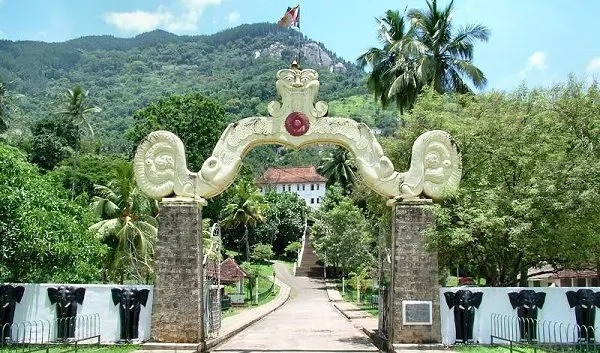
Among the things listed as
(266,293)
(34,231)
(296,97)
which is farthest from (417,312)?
(266,293)

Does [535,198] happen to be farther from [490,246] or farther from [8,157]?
[8,157]

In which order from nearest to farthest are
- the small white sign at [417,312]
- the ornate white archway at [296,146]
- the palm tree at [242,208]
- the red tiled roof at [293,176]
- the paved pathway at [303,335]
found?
the small white sign at [417,312]
the ornate white archway at [296,146]
the paved pathway at [303,335]
the palm tree at [242,208]
the red tiled roof at [293,176]

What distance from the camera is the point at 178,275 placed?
1448 centimetres

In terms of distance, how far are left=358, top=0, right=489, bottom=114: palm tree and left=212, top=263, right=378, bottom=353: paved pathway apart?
9.94 metres

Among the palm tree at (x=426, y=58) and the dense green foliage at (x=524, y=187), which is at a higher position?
the palm tree at (x=426, y=58)

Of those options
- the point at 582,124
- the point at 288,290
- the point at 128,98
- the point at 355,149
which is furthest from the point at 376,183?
the point at 128,98

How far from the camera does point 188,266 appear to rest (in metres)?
14.5

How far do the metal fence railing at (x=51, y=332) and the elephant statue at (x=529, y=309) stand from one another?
31.0ft

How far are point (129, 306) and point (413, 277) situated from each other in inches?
262

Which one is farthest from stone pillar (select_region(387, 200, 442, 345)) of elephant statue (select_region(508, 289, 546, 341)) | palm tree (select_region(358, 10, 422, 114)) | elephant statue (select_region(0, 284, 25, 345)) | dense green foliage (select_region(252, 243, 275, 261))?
dense green foliage (select_region(252, 243, 275, 261))

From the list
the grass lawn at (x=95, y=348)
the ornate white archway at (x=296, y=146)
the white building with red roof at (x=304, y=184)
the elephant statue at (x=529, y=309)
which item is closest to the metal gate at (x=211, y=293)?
the grass lawn at (x=95, y=348)

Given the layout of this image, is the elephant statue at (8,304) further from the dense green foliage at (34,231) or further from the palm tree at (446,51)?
the palm tree at (446,51)

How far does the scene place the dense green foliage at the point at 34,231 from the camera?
1418 cm

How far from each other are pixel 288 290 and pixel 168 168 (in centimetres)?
3262
